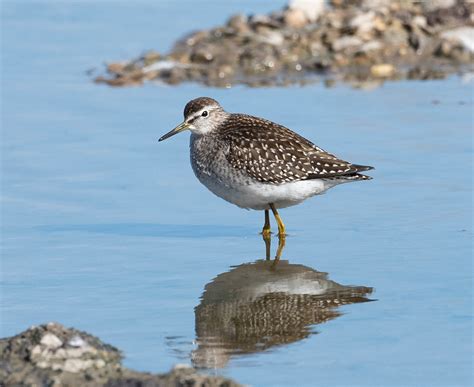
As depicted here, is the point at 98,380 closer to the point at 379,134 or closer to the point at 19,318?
the point at 19,318

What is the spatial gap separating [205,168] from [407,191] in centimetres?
222

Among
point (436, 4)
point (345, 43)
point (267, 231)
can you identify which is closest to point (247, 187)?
point (267, 231)

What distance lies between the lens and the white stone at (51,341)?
7.46m

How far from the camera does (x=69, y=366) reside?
7.34 metres

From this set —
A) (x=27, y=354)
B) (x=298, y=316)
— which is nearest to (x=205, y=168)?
(x=298, y=316)

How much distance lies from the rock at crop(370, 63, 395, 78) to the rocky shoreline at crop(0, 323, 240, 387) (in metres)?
10.9

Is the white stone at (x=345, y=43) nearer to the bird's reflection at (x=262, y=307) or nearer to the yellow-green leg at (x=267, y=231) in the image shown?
the yellow-green leg at (x=267, y=231)

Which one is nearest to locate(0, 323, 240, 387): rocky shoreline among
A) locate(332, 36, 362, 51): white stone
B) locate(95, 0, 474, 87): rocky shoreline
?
locate(95, 0, 474, 87): rocky shoreline

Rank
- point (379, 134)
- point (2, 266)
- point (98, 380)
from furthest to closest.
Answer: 1. point (379, 134)
2. point (2, 266)
3. point (98, 380)

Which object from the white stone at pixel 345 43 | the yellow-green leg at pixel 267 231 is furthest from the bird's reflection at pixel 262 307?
the white stone at pixel 345 43

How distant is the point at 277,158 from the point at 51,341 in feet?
14.6

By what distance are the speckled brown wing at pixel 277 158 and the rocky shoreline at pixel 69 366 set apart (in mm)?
3999

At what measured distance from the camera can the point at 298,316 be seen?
8852 millimetres

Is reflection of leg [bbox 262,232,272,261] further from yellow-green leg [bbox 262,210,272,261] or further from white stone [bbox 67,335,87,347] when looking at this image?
white stone [bbox 67,335,87,347]
